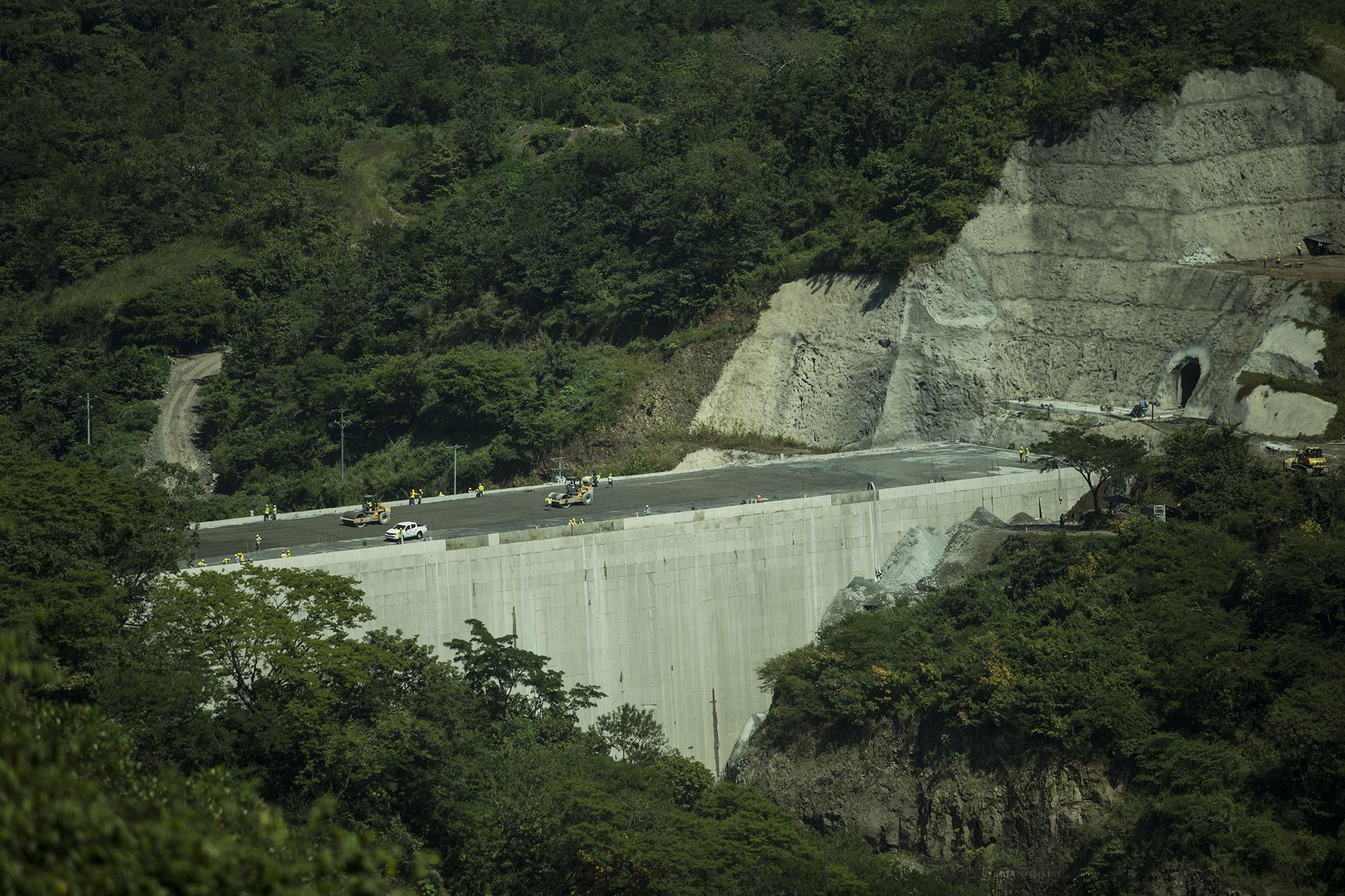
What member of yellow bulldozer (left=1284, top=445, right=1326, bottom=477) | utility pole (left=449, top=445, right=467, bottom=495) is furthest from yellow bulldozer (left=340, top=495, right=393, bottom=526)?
yellow bulldozer (left=1284, top=445, right=1326, bottom=477)

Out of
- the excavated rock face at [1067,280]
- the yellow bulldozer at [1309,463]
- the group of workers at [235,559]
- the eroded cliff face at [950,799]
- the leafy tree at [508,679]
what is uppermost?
the excavated rock face at [1067,280]

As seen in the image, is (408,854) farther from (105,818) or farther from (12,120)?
(12,120)

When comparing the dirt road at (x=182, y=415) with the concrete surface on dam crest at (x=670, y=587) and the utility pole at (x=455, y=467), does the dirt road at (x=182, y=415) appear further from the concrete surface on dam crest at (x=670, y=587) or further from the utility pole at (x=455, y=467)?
the concrete surface on dam crest at (x=670, y=587)

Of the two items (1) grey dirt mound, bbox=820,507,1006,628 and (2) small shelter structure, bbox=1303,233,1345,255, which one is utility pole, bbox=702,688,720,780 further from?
(2) small shelter structure, bbox=1303,233,1345,255

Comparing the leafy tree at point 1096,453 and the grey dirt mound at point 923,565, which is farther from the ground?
the leafy tree at point 1096,453

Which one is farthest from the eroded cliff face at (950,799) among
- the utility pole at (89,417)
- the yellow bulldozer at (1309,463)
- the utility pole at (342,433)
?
the utility pole at (89,417)
